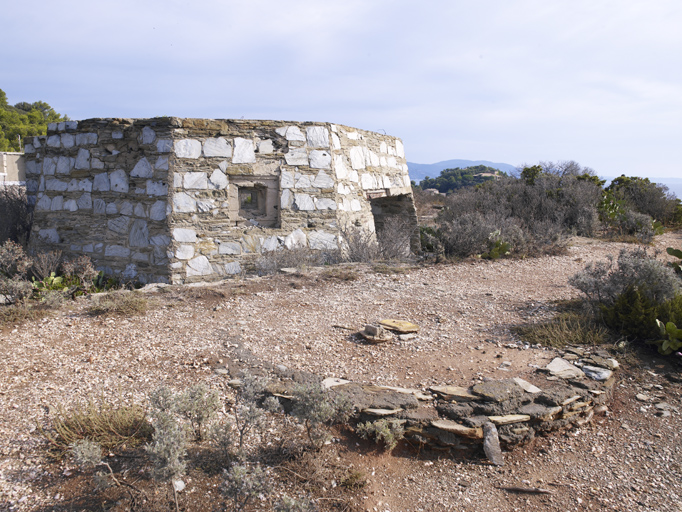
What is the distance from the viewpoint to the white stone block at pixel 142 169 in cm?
674

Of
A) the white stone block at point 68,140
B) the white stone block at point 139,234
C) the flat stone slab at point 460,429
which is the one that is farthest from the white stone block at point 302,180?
the flat stone slab at point 460,429

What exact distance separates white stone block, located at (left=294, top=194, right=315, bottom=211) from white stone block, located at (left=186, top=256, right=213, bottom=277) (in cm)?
162

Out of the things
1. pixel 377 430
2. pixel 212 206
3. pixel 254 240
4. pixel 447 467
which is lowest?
pixel 447 467

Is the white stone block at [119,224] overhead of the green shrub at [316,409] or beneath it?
overhead

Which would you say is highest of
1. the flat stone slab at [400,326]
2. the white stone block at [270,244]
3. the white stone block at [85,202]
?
the white stone block at [85,202]

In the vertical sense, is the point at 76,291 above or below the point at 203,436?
above

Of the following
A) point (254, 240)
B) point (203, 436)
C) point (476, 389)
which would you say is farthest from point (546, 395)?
point (254, 240)

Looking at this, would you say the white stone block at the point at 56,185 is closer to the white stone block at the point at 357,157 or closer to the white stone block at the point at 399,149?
the white stone block at the point at 357,157

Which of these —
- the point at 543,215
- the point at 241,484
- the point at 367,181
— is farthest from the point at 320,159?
the point at 543,215

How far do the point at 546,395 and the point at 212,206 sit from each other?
5.15 metres

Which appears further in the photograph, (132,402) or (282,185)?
(282,185)

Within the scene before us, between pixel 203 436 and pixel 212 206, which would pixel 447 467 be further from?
pixel 212 206

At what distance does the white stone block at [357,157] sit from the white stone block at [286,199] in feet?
4.86

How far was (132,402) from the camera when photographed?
3131 millimetres
